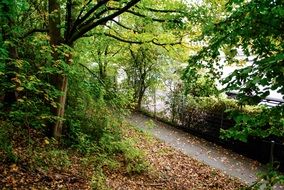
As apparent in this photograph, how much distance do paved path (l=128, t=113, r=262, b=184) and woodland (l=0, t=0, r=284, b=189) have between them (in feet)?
1.96

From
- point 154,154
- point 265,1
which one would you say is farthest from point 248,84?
point 154,154

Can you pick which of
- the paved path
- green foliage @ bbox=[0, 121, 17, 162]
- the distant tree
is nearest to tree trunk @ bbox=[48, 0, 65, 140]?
green foliage @ bbox=[0, 121, 17, 162]

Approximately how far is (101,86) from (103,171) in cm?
299

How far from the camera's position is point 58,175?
7047mm

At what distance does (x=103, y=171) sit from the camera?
28.0ft

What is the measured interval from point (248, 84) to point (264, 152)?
950 centimetres

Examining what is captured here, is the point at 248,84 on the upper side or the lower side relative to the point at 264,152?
upper

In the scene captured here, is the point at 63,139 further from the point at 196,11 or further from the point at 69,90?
the point at 196,11

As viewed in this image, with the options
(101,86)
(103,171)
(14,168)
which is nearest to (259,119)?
(14,168)

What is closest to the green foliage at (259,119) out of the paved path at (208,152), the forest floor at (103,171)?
the forest floor at (103,171)

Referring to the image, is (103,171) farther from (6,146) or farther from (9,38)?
(9,38)

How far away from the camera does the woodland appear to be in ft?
13.6

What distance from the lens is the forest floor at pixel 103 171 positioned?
6520 millimetres

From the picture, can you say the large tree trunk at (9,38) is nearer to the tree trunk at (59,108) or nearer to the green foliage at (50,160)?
the tree trunk at (59,108)
